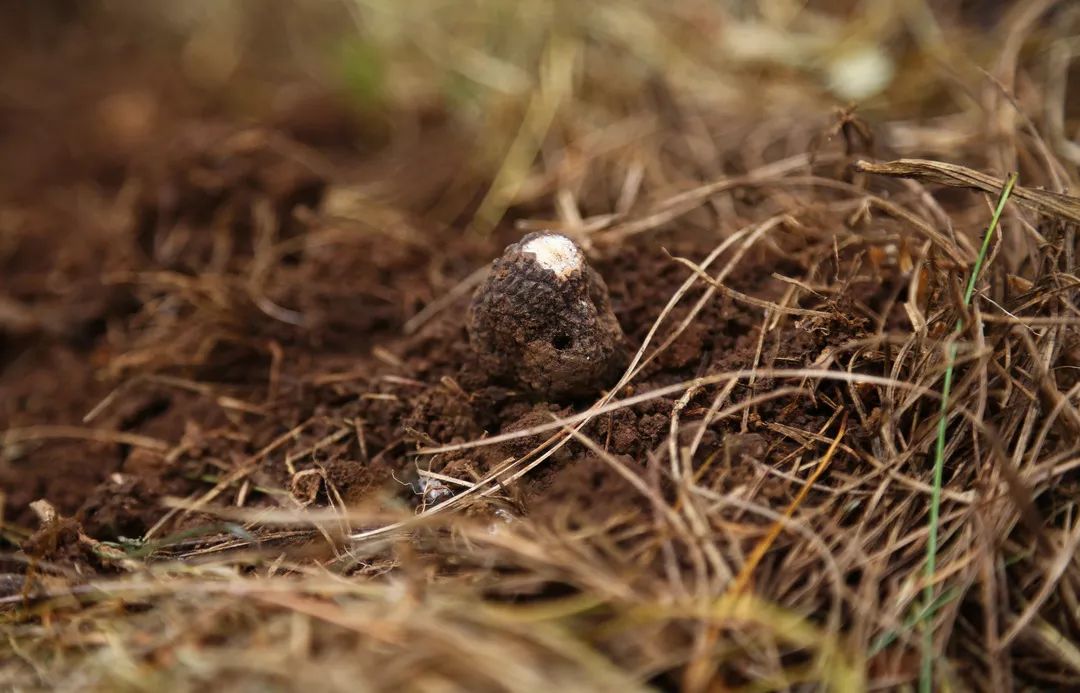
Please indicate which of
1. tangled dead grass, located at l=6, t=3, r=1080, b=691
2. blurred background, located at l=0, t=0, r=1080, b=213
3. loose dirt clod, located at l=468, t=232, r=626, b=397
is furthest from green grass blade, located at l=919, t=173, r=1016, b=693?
blurred background, located at l=0, t=0, r=1080, b=213

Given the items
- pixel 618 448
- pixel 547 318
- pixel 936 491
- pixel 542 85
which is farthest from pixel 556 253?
pixel 542 85

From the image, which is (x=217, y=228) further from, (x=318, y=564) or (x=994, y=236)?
(x=994, y=236)

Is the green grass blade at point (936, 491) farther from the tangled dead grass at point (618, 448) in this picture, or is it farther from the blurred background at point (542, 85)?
the blurred background at point (542, 85)

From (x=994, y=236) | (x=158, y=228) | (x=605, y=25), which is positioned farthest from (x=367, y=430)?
(x=605, y=25)

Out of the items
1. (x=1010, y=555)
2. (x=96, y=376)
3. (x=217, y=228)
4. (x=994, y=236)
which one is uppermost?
(x=994, y=236)

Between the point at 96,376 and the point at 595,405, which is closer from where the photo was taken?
the point at 595,405

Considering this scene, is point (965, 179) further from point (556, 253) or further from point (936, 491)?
point (556, 253)

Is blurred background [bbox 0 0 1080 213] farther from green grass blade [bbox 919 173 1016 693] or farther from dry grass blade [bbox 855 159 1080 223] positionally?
green grass blade [bbox 919 173 1016 693]
